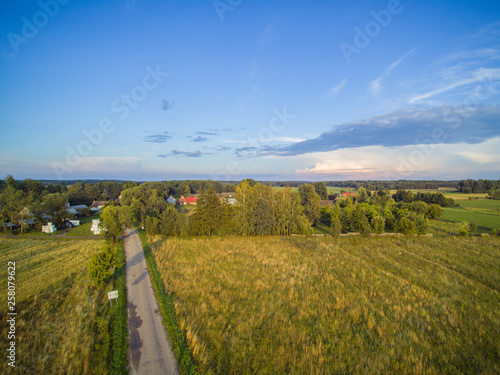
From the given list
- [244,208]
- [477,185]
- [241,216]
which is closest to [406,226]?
[244,208]

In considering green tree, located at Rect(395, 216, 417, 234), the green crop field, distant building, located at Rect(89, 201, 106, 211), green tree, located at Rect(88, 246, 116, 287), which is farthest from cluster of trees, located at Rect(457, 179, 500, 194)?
distant building, located at Rect(89, 201, 106, 211)

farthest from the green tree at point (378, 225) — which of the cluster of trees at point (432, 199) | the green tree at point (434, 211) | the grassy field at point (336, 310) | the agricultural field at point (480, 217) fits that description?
the cluster of trees at point (432, 199)

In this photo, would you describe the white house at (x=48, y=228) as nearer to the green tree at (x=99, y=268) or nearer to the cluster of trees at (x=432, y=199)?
the green tree at (x=99, y=268)

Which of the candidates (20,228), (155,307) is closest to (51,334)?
(155,307)

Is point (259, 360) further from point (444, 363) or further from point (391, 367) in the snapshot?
point (444, 363)

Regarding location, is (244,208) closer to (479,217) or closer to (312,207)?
(312,207)

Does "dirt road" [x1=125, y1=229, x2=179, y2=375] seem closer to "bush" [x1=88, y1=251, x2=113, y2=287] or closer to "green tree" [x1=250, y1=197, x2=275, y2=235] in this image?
"bush" [x1=88, y1=251, x2=113, y2=287]
